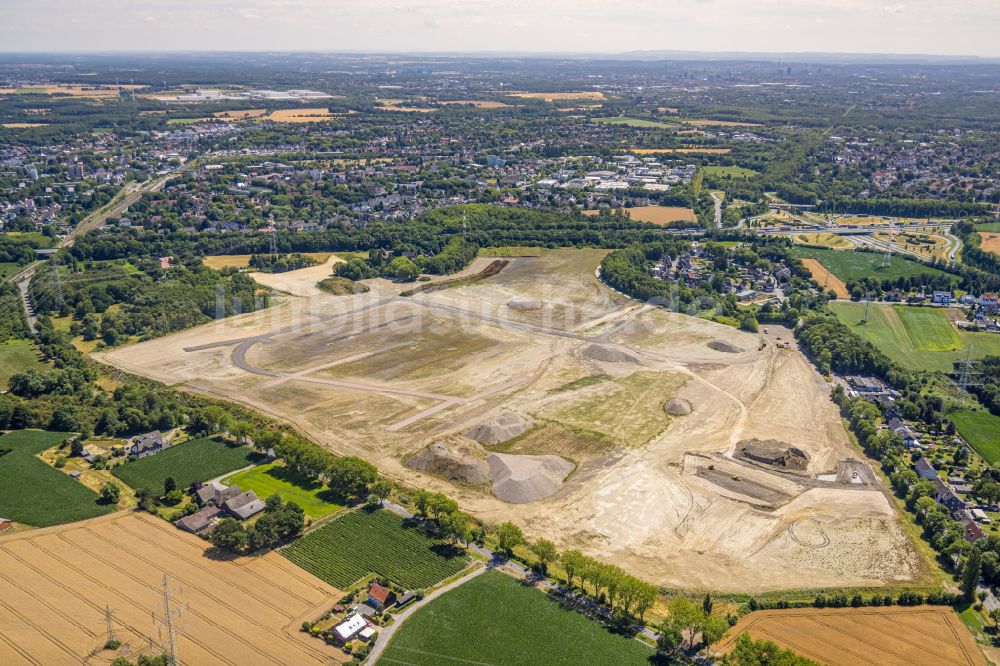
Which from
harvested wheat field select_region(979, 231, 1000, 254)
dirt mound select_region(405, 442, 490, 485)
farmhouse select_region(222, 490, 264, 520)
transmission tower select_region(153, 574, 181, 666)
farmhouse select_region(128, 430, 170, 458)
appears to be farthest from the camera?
harvested wheat field select_region(979, 231, 1000, 254)

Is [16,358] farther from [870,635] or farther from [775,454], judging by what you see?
[870,635]

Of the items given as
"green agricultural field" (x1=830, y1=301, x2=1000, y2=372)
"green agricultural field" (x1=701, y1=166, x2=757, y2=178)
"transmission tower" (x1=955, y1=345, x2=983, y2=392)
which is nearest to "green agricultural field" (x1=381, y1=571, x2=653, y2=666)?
"transmission tower" (x1=955, y1=345, x2=983, y2=392)

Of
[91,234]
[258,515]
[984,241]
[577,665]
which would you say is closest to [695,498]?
[577,665]

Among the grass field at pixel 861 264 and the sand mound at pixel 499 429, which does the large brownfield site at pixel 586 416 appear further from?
the grass field at pixel 861 264

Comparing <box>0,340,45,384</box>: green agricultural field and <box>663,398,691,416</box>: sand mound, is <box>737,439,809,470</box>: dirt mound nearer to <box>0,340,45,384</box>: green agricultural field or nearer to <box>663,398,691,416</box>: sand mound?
<box>663,398,691,416</box>: sand mound

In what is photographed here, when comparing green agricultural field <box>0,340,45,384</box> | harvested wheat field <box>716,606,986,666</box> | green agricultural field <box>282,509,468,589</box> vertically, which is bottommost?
harvested wheat field <box>716,606,986,666</box>

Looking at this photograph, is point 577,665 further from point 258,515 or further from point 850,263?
point 850,263
